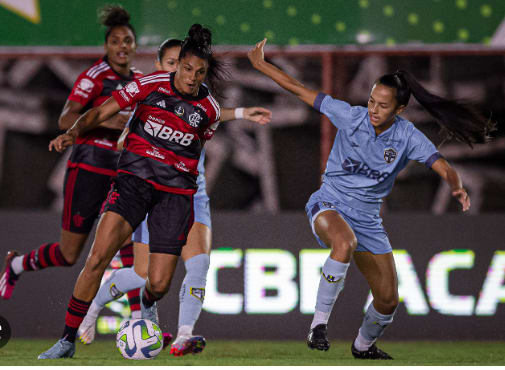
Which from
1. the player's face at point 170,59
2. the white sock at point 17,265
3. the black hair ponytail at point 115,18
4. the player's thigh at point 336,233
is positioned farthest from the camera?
the white sock at point 17,265

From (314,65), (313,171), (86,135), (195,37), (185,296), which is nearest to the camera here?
(195,37)

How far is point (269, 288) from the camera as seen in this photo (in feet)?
22.8

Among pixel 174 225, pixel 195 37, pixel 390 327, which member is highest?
pixel 195 37

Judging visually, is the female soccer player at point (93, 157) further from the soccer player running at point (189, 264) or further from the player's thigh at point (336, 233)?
the player's thigh at point (336, 233)

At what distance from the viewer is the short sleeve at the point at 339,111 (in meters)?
5.42

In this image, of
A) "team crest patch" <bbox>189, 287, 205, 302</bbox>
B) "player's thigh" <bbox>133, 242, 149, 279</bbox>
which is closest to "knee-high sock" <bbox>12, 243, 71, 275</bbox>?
"player's thigh" <bbox>133, 242, 149, 279</bbox>

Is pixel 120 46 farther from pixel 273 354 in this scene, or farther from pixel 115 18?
pixel 273 354

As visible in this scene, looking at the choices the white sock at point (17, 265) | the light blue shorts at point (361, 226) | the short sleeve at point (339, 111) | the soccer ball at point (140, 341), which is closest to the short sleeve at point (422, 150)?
the short sleeve at point (339, 111)

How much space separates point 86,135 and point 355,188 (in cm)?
210

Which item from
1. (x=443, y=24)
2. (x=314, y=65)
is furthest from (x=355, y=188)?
(x=314, y=65)

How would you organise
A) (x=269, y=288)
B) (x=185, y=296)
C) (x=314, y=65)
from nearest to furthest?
(x=185, y=296) → (x=269, y=288) → (x=314, y=65)

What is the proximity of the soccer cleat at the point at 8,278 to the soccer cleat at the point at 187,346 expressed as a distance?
1.92 meters

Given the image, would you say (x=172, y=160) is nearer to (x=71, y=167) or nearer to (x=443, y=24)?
(x=71, y=167)

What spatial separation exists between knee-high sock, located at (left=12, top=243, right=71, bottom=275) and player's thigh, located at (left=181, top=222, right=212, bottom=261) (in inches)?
45.6
